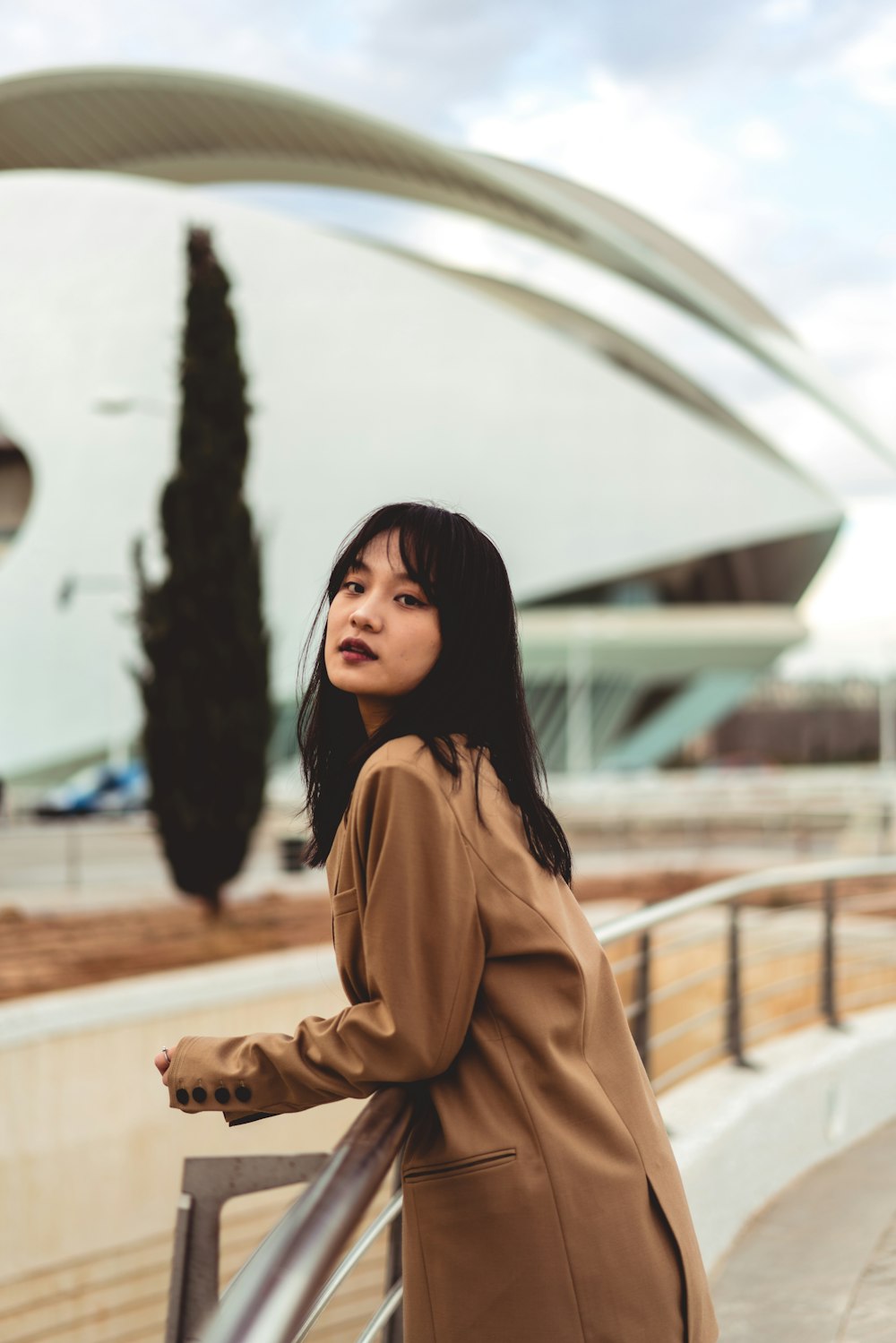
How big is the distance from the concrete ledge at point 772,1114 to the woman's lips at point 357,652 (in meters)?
2.29

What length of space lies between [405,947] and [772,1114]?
3060 millimetres

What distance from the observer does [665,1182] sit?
138 cm

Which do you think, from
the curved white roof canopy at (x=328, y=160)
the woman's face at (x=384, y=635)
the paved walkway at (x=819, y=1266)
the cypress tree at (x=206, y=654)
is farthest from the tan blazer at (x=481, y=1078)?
the curved white roof canopy at (x=328, y=160)

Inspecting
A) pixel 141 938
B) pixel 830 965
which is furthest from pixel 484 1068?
pixel 141 938

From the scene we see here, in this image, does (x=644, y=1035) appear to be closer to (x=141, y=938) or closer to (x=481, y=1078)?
(x=481, y=1078)

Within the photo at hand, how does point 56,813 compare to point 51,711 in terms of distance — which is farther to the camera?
point 51,711

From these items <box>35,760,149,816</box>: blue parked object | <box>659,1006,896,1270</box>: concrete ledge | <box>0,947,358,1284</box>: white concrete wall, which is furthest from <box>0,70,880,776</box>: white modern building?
<box>659,1006,896,1270</box>: concrete ledge

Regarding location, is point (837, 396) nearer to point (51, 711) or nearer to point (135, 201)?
point (135, 201)

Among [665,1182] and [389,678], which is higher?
[389,678]

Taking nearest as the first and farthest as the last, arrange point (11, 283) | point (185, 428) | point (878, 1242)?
1. point (878, 1242)
2. point (185, 428)
3. point (11, 283)

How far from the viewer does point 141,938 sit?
364 inches

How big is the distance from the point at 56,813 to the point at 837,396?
864 inches

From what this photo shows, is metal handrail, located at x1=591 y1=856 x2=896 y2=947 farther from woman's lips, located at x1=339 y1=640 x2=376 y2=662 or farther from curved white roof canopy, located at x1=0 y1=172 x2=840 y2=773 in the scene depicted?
curved white roof canopy, located at x1=0 y1=172 x2=840 y2=773

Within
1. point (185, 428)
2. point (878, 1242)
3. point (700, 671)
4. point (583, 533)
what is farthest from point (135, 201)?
point (878, 1242)
